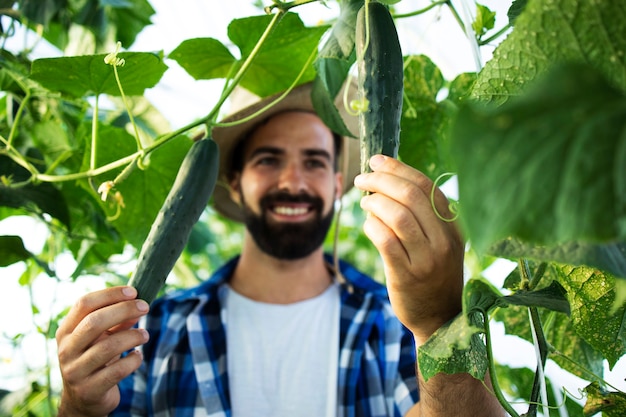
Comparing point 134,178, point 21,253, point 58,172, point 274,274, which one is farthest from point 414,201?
point 274,274

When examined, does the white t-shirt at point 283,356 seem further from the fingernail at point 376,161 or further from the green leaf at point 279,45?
the fingernail at point 376,161

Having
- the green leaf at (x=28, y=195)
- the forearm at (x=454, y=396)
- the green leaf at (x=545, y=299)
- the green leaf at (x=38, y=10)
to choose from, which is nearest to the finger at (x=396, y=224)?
the green leaf at (x=545, y=299)

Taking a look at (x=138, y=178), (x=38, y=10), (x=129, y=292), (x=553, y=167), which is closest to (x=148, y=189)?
(x=138, y=178)

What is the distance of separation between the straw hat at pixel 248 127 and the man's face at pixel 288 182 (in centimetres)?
5

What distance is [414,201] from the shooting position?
0.57 m

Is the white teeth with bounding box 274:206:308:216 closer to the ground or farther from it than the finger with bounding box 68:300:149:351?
farther from it

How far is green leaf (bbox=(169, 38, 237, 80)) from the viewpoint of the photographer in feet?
3.05

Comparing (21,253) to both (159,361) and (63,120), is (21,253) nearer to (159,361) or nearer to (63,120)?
(63,120)

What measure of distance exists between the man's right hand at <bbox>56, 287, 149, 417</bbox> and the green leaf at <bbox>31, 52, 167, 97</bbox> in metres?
0.33

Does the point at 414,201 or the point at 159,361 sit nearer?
the point at 414,201

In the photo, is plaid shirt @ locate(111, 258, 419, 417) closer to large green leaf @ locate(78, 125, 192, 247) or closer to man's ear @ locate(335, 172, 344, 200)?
man's ear @ locate(335, 172, 344, 200)

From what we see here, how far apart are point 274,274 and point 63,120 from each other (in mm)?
790

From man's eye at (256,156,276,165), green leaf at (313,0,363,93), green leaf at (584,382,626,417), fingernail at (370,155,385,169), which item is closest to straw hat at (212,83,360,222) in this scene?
man's eye at (256,156,276,165)

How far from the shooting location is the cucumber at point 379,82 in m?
0.62
